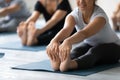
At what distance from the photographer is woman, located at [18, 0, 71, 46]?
4.27 metres

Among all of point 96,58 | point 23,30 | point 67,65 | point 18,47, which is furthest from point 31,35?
point 67,65

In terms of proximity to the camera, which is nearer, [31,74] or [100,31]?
[31,74]

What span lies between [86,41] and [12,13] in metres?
2.62

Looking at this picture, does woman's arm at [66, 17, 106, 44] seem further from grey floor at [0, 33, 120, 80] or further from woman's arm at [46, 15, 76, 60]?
grey floor at [0, 33, 120, 80]

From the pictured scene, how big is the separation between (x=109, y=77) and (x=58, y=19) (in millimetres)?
1676

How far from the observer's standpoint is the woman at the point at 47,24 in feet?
14.0

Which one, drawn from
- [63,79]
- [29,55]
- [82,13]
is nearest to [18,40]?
[29,55]

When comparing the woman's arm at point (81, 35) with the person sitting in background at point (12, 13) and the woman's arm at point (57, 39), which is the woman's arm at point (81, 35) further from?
the person sitting in background at point (12, 13)

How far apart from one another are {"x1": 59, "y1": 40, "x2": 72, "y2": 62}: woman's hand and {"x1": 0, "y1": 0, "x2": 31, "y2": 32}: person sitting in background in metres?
2.91

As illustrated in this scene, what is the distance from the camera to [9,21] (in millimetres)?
5758

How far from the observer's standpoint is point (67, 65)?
2824mm

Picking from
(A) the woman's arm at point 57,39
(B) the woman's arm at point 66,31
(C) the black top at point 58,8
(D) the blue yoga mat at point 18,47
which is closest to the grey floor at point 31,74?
(A) the woman's arm at point 57,39

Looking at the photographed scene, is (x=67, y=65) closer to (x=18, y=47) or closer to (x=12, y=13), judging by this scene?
(x=18, y=47)

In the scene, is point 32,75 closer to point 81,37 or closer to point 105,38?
point 81,37
